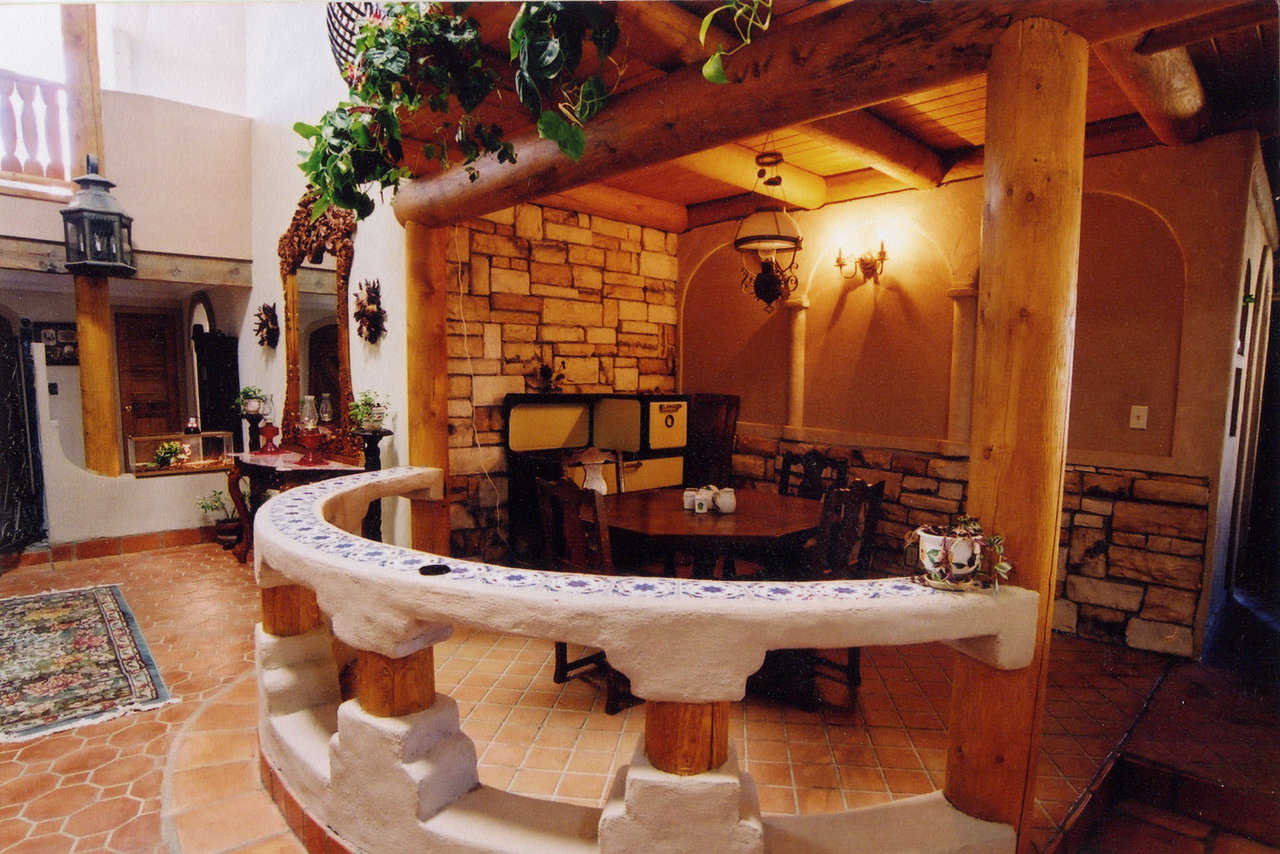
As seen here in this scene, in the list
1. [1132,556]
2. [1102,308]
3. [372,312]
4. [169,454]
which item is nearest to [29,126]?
[169,454]

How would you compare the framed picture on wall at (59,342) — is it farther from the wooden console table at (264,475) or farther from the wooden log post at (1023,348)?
the wooden log post at (1023,348)

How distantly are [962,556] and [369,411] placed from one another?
3.76 meters

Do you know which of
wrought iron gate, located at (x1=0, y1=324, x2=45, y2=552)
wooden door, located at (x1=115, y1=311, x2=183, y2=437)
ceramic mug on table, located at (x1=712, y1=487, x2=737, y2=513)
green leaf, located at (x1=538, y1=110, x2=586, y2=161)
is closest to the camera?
green leaf, located at (x1=538, y1=110, x2=586, y2=161)

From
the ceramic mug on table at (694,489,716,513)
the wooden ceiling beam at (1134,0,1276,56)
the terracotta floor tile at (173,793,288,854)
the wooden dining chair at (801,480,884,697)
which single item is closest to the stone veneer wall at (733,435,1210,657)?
the wooden dining chair at (801,480,884,697)

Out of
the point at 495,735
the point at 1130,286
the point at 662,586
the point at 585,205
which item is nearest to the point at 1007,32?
the point at 662,586

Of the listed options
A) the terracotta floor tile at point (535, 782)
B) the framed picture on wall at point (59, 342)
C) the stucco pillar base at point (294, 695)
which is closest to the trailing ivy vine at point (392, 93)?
the stucco pillar base at point (294, 695)

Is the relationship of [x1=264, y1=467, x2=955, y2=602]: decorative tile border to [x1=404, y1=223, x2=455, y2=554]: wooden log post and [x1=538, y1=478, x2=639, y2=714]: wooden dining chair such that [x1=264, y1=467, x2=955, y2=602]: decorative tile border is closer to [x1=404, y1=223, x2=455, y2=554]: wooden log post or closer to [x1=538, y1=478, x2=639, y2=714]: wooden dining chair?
[x1=538, y1=478, x2=639, y2=714]: wooden dining chair

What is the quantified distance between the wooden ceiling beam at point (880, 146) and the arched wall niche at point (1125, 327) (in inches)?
35.2

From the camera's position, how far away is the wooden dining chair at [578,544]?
2721 millimetres

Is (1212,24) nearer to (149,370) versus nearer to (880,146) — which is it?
(880,146)

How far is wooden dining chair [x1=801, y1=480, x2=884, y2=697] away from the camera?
281cm

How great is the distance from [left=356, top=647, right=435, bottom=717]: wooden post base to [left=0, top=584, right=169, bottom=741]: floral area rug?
1.94m

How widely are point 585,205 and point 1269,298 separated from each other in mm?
5058

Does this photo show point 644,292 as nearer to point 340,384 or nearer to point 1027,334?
point 340,384
